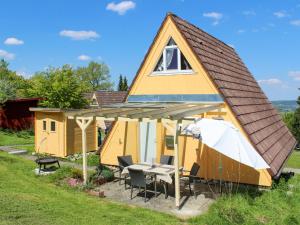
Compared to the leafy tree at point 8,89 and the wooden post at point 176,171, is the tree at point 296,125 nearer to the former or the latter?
the leafy tree at point 8,89

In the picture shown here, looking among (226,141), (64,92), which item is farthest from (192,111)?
(64,92)

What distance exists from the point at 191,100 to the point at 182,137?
1.58m

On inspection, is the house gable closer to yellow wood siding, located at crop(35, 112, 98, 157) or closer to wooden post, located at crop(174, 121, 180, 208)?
wooden post, located at crop(174, 121, 180, 208)

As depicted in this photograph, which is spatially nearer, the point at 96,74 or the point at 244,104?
the point at 244,104

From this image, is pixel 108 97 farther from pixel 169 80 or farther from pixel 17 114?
pixel 169 80

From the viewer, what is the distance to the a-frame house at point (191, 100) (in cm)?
1223

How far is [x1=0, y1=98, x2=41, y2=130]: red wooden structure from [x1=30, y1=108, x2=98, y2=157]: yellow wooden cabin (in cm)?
986

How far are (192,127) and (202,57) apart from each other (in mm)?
3934

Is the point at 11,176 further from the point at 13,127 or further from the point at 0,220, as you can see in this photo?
the point at 13,127

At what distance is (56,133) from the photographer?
727 inches

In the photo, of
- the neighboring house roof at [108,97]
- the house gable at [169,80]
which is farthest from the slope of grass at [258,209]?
the neighboring house roof at [108,97]

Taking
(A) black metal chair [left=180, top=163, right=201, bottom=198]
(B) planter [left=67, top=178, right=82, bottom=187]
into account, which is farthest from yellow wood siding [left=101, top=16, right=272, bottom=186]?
(B) planter [left=67, top=178, right=82, bottom=187]

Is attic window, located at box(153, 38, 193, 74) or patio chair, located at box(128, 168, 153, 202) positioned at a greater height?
attic window, located at box(153, 38, 193, 74)

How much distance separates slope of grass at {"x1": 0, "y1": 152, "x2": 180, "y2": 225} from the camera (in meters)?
8.02
